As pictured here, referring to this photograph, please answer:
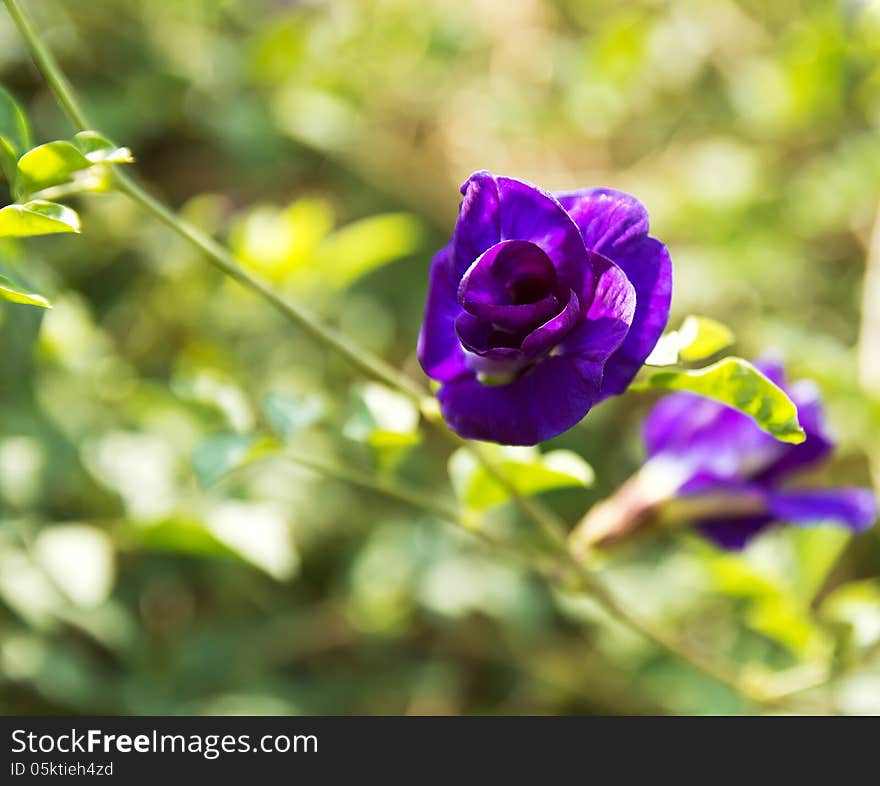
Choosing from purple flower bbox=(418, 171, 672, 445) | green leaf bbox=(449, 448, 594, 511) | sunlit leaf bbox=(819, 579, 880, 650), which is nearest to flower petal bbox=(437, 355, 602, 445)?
purple flower bbox=(418, 171, 672, 445)

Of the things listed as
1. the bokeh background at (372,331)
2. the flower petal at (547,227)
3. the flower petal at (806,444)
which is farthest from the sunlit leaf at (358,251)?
the flower petal at (547,227)

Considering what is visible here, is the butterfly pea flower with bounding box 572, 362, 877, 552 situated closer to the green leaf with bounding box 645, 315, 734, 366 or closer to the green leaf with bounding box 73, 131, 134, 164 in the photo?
the green leaf with bounding box 645, 315, 734, 366

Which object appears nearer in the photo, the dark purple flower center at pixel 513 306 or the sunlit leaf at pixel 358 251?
the dark purple flower center at pixel 513 306

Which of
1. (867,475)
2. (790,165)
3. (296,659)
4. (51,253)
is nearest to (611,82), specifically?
(790,165)

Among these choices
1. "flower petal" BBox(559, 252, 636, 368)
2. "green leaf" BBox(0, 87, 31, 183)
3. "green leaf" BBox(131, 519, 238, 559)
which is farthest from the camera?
"green leaf" BBox(131, 519, 238, 559)

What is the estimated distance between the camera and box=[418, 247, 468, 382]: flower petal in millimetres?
711

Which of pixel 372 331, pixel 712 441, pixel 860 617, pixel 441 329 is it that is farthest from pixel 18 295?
pixel 372 331

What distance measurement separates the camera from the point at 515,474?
33.1 inches

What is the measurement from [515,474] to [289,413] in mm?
183

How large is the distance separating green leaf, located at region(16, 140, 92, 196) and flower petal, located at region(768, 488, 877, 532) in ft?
2.11

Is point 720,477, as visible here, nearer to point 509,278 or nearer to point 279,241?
point 509,278

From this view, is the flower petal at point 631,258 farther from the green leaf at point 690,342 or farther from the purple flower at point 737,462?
the purple flower at point 737,462

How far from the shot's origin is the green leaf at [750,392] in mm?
629

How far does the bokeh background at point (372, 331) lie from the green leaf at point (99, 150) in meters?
0.25
